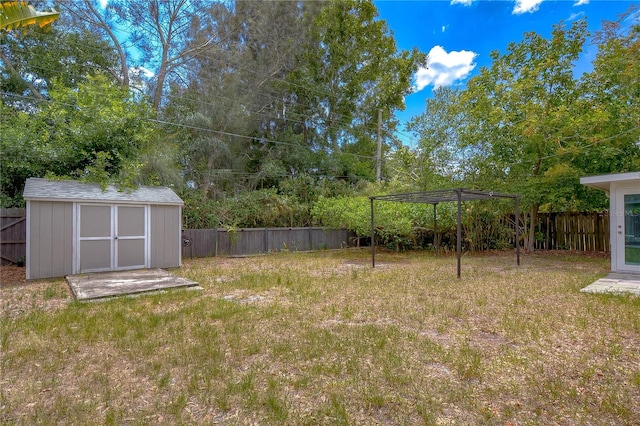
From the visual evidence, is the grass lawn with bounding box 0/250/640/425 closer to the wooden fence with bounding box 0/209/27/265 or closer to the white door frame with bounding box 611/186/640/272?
A: the white door frame with bounding box 611/186/640/272

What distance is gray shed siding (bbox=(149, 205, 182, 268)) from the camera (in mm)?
7754

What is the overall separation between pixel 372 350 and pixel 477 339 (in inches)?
44.5

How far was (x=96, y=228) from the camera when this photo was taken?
276 inches

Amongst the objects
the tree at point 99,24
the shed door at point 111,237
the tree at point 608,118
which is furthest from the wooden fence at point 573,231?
the tree at point 99,24

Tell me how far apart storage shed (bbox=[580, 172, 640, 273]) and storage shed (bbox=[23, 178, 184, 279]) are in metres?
9.29

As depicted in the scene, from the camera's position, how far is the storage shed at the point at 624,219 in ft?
21.2

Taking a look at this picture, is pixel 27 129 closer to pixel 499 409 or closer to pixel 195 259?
pixel 195 259

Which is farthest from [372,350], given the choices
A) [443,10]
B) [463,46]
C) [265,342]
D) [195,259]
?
[463,46]

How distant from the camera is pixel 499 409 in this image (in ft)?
7.13

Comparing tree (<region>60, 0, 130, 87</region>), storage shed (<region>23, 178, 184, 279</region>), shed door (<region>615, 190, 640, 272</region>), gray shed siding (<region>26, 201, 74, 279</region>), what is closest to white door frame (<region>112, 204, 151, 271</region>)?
storage shed (<region>23, 178, 184, 279</region>)

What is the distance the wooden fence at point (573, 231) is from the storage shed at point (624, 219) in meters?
4.28

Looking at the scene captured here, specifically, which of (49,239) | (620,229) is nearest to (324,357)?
(49,239)

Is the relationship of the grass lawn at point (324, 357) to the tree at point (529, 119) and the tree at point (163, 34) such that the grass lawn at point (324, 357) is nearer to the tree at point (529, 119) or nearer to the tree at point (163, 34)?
the tree at point (529, 119)

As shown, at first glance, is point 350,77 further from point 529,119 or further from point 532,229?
point 532,229
